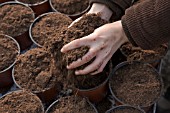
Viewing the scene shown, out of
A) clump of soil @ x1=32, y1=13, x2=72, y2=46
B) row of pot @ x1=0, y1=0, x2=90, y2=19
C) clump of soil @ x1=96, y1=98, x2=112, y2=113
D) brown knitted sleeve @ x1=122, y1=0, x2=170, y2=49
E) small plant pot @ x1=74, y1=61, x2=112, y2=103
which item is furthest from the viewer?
row of pot @ x1=0, y1=0, x2=90, y2=19

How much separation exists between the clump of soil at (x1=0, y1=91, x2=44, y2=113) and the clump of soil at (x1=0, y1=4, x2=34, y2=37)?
0.51 meters

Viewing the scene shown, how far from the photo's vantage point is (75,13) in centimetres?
204

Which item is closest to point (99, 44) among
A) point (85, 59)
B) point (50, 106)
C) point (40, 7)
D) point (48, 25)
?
point (85, 59)

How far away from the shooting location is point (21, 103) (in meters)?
1.57

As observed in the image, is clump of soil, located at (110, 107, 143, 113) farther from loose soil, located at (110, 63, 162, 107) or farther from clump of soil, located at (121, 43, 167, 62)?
clump of soil, located at (121, 43, 167, 62)

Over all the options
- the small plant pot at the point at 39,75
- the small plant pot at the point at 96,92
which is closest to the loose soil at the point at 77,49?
the small plant pot at the point at 96,92

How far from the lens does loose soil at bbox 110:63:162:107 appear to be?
1528 millimetres

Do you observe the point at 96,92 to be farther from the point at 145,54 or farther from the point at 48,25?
the point at 48,25

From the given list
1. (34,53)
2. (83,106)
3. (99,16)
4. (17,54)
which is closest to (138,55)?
(99,16)

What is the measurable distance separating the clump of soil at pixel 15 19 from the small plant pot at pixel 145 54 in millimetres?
732

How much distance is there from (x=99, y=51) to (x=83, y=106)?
0.35 meters

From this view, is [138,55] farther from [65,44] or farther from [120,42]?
[65,44]

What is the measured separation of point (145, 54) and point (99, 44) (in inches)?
19.4

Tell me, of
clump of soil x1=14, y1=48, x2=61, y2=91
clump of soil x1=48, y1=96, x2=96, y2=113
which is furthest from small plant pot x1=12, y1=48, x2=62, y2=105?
clump of soil x1=48, y1=96, x2=96, y2=113
